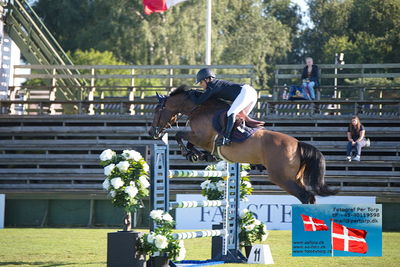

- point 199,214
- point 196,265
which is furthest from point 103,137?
point 196,265

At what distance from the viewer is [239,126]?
33.0 ft

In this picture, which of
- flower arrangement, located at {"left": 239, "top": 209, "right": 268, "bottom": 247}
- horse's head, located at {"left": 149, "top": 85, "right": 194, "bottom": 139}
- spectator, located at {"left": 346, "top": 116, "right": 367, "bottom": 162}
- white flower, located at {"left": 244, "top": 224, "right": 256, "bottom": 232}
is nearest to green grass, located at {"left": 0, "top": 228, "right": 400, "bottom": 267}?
flower arrangement, located at {"left": 239, "top": 209, "right": 268, "bottom": 247}

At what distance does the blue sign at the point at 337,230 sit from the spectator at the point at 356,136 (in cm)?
865

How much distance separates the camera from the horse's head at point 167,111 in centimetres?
1087

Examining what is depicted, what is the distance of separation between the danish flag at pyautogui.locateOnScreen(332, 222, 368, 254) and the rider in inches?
77.3

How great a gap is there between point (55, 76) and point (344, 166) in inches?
309

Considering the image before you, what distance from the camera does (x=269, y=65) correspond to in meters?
42.7

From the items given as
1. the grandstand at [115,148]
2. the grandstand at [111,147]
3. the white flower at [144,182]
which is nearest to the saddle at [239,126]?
the white flower at [144,182]

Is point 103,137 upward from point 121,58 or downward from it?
downward

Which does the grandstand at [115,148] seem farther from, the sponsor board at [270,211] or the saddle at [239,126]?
the saddle at [239,126]

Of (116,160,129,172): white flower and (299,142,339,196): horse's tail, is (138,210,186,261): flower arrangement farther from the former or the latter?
(299,142,339,196): horse's tail

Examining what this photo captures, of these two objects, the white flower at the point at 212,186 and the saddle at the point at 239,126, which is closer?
the saddle at the point at 239,126

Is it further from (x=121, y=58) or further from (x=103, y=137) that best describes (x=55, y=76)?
(x=121, y=58)

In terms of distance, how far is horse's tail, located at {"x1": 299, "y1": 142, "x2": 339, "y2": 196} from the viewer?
9.91 meters
